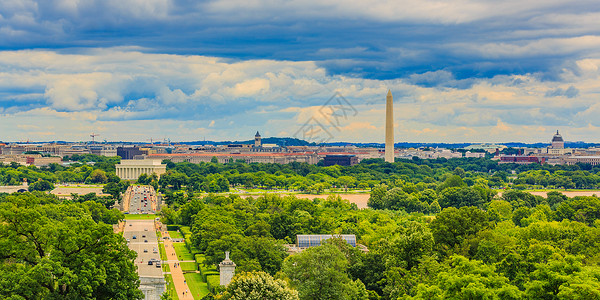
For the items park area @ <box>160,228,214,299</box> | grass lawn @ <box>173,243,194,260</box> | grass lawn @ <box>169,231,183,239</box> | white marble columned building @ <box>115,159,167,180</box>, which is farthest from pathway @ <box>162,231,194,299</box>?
white marble columned building @ <box>115,159,167,180</box>

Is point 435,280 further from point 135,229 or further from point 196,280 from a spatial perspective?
point 135,229

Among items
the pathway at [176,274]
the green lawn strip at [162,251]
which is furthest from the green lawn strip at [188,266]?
the green lawn strip at [162,251]

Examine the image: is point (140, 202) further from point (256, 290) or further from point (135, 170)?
point (256, 290)

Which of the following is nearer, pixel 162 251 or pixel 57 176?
pixel 162 251

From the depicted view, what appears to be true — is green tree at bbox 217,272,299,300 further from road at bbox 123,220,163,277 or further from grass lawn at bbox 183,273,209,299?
road at bbox 123,220,163,277

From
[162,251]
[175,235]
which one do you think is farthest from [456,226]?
[175,235]
